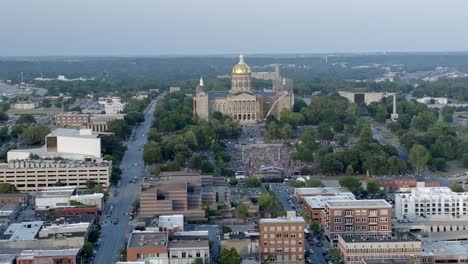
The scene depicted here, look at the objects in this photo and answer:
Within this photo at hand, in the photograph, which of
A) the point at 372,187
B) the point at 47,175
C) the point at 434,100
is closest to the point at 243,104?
the point at 434,100

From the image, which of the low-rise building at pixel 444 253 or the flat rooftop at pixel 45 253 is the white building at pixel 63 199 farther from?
the low-rise building at pixel 444 253

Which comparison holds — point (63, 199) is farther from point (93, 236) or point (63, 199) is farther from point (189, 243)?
point (189, 243)

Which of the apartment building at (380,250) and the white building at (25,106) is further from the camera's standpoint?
the white building at (25,106)

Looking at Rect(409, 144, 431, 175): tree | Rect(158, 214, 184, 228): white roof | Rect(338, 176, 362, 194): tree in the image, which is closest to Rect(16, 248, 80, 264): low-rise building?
Rect(158, 214, 184, 228): white roof

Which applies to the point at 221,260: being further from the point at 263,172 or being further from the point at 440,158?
the point at 440,158

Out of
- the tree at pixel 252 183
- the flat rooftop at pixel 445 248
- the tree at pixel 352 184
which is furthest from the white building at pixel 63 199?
the flat rooftop at pixel 445 248
